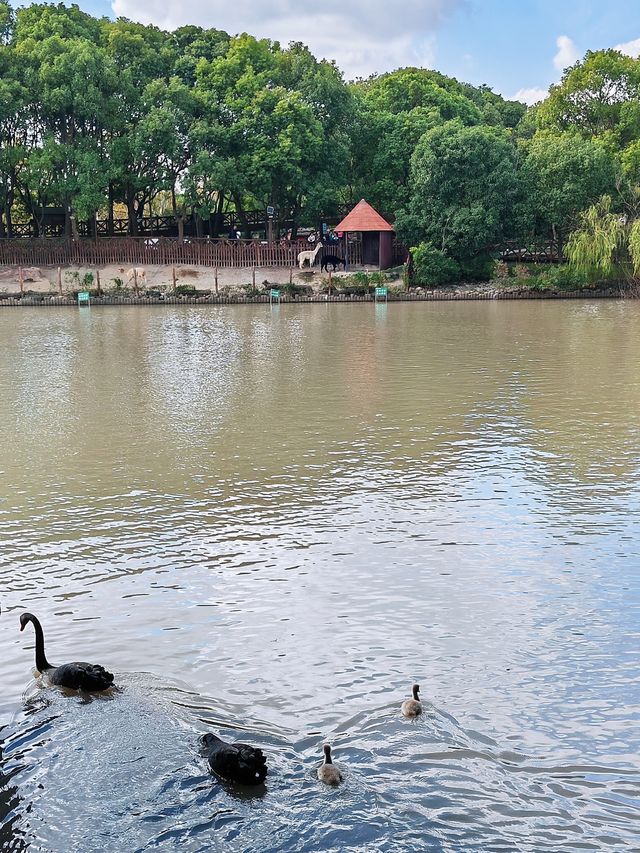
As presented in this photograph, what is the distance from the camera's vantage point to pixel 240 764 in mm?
5477

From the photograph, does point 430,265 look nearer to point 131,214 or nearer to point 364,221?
point 364,221

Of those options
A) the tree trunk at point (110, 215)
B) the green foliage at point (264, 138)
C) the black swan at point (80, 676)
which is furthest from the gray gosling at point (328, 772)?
the tree trunk at point (110, 215)

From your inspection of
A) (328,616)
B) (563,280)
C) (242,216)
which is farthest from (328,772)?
(242,216)

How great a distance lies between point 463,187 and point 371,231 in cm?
499

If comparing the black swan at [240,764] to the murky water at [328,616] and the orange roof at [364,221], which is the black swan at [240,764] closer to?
the murky water at [328,616]

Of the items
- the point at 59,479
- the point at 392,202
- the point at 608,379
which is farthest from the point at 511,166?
the point at 59,479

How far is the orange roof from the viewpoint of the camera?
43.8 m

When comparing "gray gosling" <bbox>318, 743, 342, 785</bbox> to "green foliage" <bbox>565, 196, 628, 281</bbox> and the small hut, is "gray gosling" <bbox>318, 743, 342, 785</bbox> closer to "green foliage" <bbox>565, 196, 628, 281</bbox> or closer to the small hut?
"green foliage" <bbox>565, 196, 628, 281</bbox>

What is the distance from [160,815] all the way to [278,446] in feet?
28.5

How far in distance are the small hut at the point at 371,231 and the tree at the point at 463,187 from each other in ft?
4.19

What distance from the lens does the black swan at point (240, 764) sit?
5477 millimetres

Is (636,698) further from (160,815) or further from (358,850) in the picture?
(160,815)

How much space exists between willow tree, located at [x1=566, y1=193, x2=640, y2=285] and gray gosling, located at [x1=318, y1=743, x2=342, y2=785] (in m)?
37.0


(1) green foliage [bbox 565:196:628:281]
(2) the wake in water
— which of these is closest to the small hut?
(1) green foliage [bbox 565:196:628:281]
